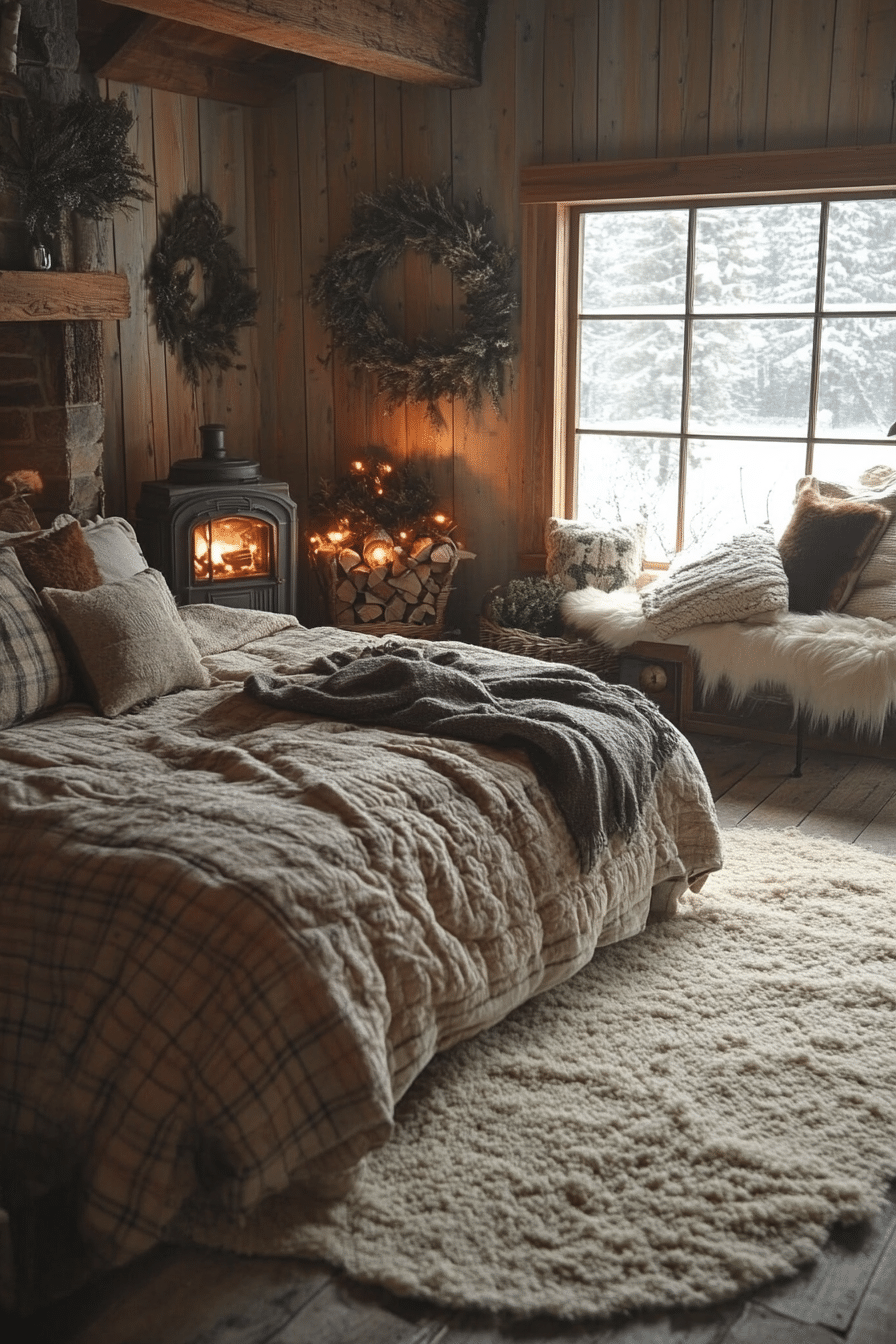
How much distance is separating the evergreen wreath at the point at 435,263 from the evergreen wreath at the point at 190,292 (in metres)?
0.35

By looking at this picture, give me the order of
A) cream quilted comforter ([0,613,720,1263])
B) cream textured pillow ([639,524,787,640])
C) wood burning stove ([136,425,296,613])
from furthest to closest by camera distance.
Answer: wood burning stove ([136,425,296,613]), cream textured pillow ([639,524,787,640]), cream quilted comforter ([0,613,720,1263])

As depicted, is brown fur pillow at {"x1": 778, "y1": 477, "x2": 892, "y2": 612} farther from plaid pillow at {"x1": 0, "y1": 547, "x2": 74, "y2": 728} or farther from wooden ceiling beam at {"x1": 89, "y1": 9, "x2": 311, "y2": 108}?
wooden ceiling beam at {"x1": 89, "y1": 9, "x2": 311, "y2": 108}

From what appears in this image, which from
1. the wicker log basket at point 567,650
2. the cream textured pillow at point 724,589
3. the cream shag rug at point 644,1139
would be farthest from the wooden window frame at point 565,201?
the cream shag rug at point 644,1139

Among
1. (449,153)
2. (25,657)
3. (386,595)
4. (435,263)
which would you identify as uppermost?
(449,153)

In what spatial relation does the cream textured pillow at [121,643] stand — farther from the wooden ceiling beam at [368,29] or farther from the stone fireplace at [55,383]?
the wooden ceiling beam at [368,29]

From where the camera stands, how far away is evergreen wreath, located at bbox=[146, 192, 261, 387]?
5.33m

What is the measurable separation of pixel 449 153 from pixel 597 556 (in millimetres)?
1757

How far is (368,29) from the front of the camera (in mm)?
4512

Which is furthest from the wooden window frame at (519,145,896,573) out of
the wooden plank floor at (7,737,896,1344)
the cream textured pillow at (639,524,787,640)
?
the wooden plank floor at (7,737,896,1344)

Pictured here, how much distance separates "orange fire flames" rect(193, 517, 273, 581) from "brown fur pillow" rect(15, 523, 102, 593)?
1604 mm

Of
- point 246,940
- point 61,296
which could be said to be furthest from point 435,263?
point 246,940

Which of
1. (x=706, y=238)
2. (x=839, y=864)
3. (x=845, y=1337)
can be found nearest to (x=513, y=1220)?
(x=845, y=1337)

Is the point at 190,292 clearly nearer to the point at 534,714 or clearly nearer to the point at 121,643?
the point at 121,643

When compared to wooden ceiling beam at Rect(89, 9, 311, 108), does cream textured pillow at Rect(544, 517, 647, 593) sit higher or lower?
lower
